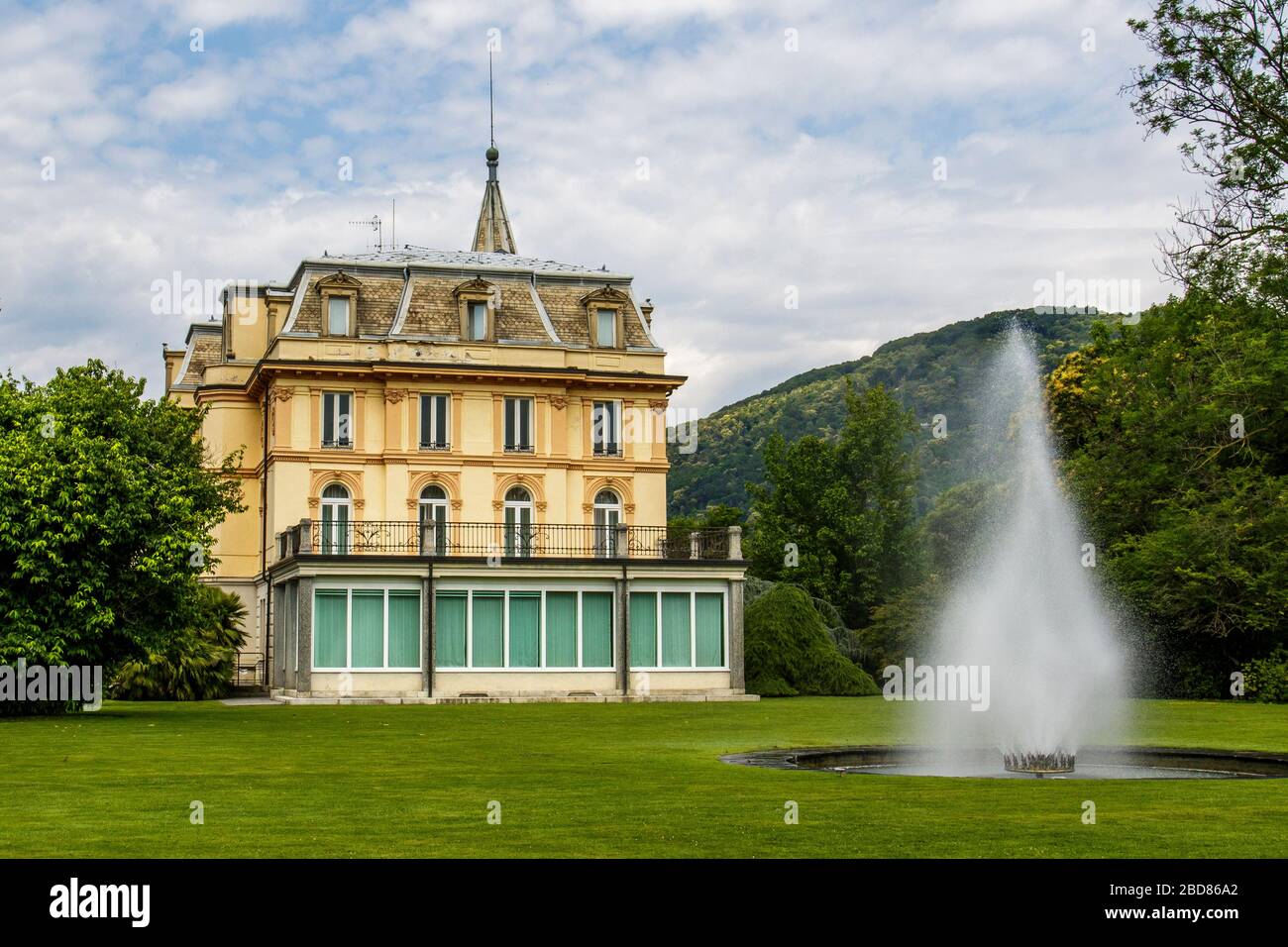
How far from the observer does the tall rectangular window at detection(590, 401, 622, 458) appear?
52750mm

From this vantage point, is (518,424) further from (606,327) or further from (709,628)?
(709,628)

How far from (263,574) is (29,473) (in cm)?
2160

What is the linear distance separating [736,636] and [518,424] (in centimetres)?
1136

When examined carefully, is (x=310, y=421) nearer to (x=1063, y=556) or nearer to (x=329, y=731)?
(x=329, y=731)

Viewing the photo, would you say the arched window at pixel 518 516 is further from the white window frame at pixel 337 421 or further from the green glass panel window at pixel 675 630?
the green glass panel window at pixel 675 630

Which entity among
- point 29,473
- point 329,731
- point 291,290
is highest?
point 291,290

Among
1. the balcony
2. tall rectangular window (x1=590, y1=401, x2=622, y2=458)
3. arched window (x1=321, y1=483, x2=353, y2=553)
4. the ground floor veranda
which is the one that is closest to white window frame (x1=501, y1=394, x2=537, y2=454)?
tall rectangular window (x1=590, y1=401, x2=622, y2=458)

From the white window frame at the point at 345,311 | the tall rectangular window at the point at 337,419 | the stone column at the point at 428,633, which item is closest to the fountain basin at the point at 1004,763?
the stone column at the point at 428,633

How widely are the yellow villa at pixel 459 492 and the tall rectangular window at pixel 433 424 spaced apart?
64 millimetres

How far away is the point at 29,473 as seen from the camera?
3023 centimetres

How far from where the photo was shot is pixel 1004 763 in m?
19.7

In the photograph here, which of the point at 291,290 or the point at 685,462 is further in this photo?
the point at 685,462

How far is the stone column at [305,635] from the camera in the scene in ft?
135
